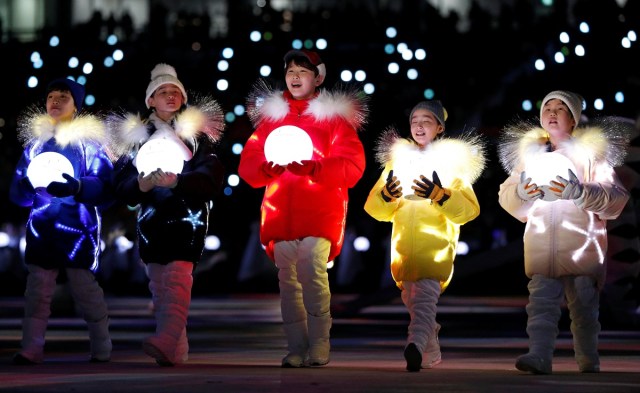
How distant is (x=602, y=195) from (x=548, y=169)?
35cm

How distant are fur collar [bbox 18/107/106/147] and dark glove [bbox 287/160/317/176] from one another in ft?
5.38

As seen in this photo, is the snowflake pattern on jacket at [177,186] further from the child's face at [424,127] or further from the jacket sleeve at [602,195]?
the jacket sleeve at [602,195]

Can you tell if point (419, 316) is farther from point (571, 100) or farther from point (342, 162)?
point (571, 100)

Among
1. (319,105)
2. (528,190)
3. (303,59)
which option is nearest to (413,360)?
(528,190)

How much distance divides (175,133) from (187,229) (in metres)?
0.63

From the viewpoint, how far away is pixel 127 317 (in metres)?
16.5

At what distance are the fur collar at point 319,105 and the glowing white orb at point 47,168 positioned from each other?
4.16 ft

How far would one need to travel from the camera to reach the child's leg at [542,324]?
9359 mm

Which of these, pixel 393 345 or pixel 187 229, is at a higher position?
pixel 187 229

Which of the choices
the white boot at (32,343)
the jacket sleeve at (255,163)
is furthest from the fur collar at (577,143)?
the white boot at (32,343)

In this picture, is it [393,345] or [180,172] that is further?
[393,345]

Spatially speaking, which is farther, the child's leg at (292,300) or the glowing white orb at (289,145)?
the child's leg at (292,300)

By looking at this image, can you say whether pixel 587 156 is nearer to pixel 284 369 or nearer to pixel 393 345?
pixel 284 369

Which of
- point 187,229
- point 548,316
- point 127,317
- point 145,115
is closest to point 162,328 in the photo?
point 187,229
